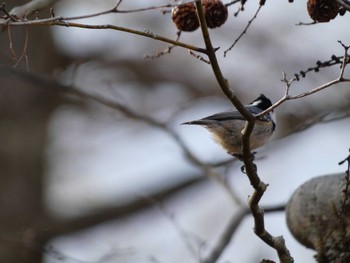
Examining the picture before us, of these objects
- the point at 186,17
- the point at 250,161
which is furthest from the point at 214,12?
the point at 250,161

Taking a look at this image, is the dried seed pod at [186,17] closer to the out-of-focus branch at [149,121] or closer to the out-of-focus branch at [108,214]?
the out-of-focus branch at [149,121]

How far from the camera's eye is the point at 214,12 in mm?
3090

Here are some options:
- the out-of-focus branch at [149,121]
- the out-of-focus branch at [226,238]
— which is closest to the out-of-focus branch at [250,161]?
the out-of-focus branch at [226,238]

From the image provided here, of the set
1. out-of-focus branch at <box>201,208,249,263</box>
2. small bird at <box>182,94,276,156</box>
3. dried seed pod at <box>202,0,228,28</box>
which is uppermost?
dried seed pod at <box>202,0,228,28</box>

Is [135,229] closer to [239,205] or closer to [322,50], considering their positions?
[322,50]

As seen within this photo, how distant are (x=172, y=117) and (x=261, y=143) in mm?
1922

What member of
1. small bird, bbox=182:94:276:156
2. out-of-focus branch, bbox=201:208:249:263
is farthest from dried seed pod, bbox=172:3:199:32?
out-of-focus branch, bbox=201:208:249:263

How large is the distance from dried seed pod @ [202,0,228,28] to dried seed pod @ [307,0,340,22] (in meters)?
0.33

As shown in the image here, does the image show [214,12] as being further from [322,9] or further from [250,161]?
[250,161]

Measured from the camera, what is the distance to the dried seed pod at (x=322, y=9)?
2.89 m

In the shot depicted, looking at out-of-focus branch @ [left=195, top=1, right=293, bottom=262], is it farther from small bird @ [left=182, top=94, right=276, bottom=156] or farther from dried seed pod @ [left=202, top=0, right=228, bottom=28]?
small bird @ [left=182, top=94, right=276, bottom=156]

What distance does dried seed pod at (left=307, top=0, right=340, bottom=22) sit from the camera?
114 inches

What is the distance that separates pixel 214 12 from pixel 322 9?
0.41 meters

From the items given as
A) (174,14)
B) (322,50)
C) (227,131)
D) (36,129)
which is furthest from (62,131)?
(174,14)
